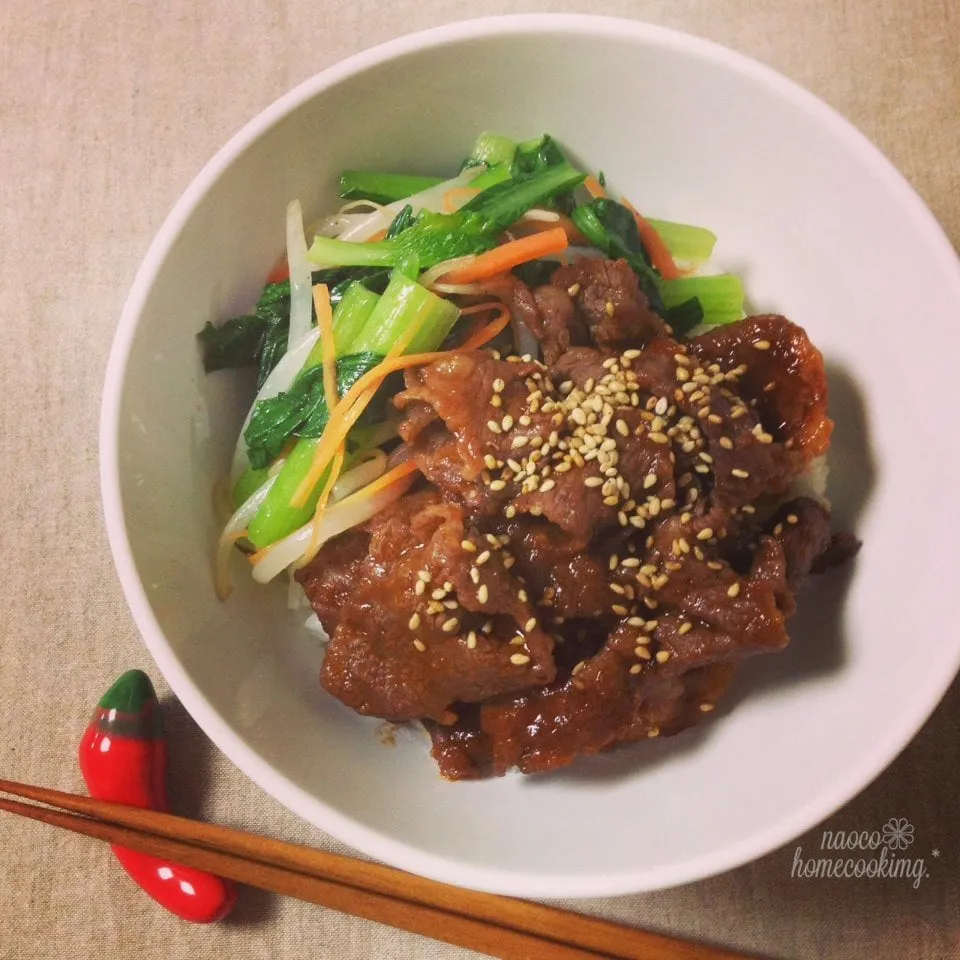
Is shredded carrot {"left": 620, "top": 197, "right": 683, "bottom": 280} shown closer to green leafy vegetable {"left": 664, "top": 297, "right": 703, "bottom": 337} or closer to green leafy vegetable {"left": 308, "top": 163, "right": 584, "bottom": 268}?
green leafy vegetable {"left": 664, "top": 297, "right": 703, "bottom": 337}

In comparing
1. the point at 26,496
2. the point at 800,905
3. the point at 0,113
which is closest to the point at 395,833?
the point at 800,905

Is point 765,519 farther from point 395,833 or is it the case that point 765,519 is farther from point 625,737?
point 395,833

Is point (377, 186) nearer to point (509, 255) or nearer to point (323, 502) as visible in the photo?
point (509, 255)

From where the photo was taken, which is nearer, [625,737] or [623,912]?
[625,737]

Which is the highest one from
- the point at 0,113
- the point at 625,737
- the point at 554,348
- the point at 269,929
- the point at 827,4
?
the point at 827,4

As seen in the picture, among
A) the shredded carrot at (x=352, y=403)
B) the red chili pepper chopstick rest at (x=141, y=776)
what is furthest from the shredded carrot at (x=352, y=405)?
the red chili pepper chopstick rest at (x=141, y=776)

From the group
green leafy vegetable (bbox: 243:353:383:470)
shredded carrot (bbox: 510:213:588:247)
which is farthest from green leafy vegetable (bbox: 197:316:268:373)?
shredded carrot (bbox: 510:213:588:247)

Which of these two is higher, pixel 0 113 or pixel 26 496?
pixel 0 113
